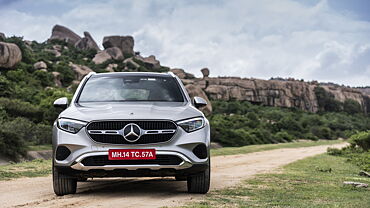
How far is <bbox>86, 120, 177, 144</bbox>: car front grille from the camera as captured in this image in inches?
269

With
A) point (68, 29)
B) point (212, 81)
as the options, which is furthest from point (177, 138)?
point (68, 29)

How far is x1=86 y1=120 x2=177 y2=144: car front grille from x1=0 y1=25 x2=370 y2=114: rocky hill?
1997 inches

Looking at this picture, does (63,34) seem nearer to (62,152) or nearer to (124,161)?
(62,152)

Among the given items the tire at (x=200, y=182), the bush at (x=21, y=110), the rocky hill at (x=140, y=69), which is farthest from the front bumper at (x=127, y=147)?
the rocky hill at (x=140, y=69)

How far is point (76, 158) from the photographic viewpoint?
6.83 meters

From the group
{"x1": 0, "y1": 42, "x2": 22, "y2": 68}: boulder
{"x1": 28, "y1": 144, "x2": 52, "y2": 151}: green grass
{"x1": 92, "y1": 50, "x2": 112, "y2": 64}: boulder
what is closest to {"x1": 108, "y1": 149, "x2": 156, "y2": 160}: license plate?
{"x1": 28, "y1": 144, "x2": 52, "y2": 151}: green grass

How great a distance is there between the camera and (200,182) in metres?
7.44

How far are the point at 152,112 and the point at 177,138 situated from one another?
1.59ft

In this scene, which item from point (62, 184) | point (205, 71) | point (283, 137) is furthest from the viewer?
point (205, 71)

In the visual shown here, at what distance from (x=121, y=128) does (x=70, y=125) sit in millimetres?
674

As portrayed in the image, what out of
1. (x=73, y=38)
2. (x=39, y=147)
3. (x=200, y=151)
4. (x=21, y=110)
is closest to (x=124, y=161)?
(x=200, y=151)

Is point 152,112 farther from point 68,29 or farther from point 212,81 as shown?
point 68,29

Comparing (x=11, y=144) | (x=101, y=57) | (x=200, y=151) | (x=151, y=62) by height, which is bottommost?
(x=11, y=144)

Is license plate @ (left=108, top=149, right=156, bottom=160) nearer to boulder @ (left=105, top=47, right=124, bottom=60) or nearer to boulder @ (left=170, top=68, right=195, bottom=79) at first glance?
boulder @ (left=105, top=47, right=124, bottom=60)
